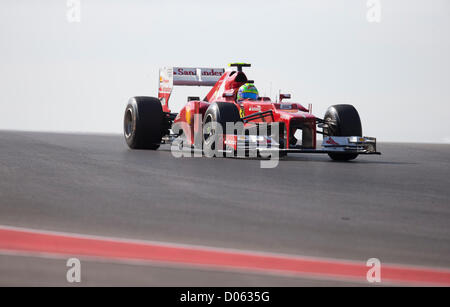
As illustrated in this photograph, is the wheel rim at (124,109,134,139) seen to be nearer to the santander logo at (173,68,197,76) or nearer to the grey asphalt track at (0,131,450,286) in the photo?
the santander logo at (173,68,197,76)

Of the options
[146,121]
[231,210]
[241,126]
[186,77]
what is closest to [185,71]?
[186,77]

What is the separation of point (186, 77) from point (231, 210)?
1159 centimetres

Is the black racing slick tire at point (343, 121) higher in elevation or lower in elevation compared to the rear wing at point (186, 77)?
lower

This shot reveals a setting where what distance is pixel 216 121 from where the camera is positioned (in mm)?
13734

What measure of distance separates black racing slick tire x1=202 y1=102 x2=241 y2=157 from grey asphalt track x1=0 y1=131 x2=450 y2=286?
1.57m

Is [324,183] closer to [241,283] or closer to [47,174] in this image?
[47,174]

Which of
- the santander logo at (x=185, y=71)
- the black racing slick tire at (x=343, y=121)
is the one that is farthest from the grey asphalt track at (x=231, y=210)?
the santander logo at (x=185, y=71)

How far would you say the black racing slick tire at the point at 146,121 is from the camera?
1634cm

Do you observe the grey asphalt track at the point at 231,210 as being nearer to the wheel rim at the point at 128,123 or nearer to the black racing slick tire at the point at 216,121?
the black racing slick tire at the point at 216,121

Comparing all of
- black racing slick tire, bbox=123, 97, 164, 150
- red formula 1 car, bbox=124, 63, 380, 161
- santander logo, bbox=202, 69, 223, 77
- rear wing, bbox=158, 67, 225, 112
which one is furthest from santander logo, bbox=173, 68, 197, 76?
black racing slick tire, bbox=123, 97, 164, 150

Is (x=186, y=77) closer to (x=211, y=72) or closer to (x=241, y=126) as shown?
(x=211, y=72)

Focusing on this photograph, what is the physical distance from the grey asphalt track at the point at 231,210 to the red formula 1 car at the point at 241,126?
4.82ft

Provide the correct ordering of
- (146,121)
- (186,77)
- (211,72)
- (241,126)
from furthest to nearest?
(186,77) < (211,72) < (146,121) < (241,126)
